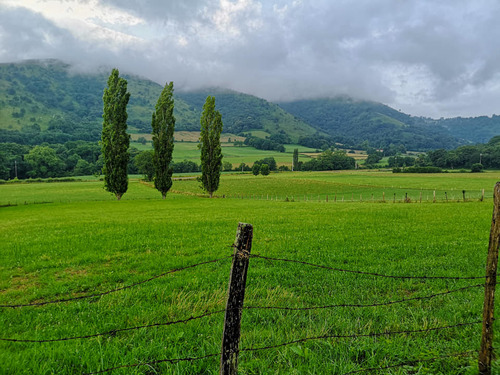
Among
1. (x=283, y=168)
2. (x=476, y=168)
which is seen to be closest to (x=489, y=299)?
(x=283, y=168)

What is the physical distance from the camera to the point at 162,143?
2296 inches

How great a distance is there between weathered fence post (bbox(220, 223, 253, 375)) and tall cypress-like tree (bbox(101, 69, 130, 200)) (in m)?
55.6

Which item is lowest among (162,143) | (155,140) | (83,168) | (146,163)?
(83,168)

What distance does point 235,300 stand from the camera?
3852 millimetres

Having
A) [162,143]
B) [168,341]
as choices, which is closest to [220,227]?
[168,341]

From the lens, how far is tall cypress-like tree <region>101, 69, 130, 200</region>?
54.5 m

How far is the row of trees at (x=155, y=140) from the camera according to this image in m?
54.7

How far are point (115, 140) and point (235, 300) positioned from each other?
5687 centimetres

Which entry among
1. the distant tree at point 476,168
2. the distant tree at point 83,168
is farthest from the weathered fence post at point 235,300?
the distant tree at point 83,168

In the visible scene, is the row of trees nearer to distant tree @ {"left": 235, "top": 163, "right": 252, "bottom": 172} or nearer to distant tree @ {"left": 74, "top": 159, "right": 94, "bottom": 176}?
distant tree @ {"left": 235, "top": 163, "right": 252, "bottom": 172}

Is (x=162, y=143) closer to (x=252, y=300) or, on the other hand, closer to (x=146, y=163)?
(x=146, y=163)

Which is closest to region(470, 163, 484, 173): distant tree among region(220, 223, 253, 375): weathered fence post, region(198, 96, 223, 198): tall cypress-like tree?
region(198, 96, 223, 198): tall cypress-like tree

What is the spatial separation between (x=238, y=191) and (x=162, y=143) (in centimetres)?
2925

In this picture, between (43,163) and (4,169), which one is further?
(43,163)
